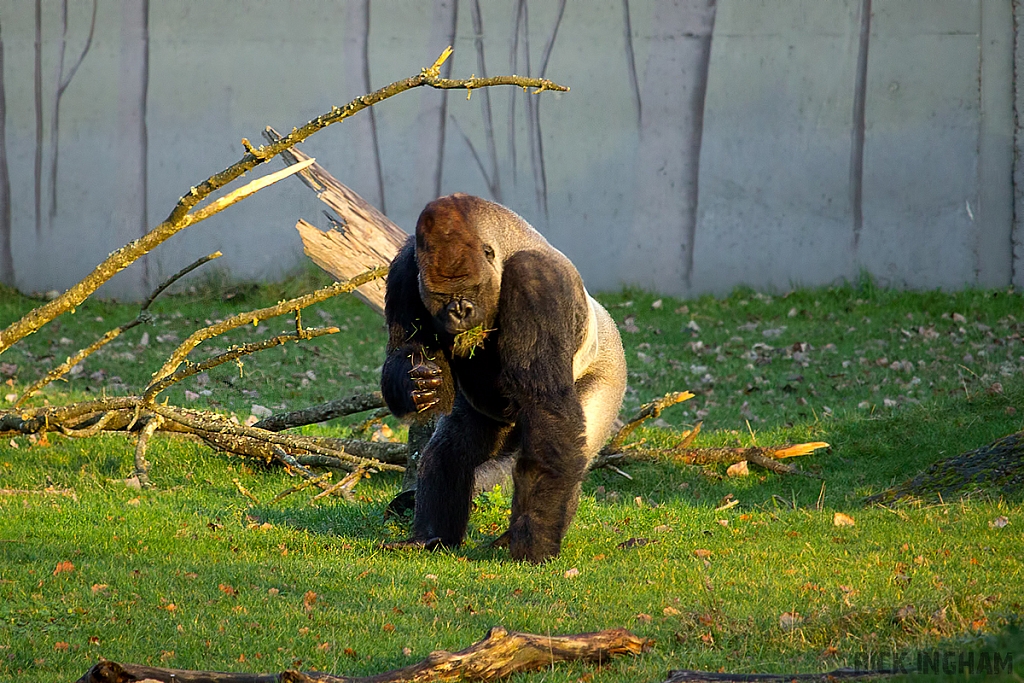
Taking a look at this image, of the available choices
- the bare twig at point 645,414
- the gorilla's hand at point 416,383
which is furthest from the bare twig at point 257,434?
the gorilla's hand at point 416,383

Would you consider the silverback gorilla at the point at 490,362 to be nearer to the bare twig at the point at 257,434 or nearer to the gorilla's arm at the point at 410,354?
the gorilla's arm at the point at 410,354

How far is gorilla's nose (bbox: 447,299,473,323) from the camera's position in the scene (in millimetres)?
4641

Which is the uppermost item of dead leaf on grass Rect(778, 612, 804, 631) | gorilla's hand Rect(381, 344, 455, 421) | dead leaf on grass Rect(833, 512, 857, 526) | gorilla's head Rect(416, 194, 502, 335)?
gorilla's head Rect(416, 194, 502, 335)

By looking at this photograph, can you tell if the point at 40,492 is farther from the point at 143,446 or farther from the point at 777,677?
the point at 777,677

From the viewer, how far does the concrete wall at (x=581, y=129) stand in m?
12.2

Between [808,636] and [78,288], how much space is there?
310 centimetres

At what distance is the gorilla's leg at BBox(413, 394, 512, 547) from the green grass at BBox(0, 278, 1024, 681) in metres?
0.19

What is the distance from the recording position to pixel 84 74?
524 inches

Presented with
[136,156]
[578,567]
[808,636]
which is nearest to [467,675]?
[808,636]

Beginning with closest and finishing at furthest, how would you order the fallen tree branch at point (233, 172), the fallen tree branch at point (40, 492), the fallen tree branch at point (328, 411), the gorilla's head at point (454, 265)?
the fallen tree branch at point (233, 172), the gorilla's head at point (454, 265), the fallen tree branch at point (40, 492), the fallen tree branch at point (328, 411)

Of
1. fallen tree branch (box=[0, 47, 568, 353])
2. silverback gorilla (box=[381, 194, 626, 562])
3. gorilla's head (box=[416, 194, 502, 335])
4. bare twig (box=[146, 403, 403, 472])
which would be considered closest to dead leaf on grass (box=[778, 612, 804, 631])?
silverback gorilla (box=[381, 194, 626, 562])

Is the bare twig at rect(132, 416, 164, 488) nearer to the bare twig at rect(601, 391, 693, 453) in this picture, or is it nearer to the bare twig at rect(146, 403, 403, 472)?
the bare twig at rect(146, 403, 403, 472)

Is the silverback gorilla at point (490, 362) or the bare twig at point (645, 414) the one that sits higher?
the silverback gorilla at point (490, 362)

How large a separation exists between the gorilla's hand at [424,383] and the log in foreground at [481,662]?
154 centimetres
